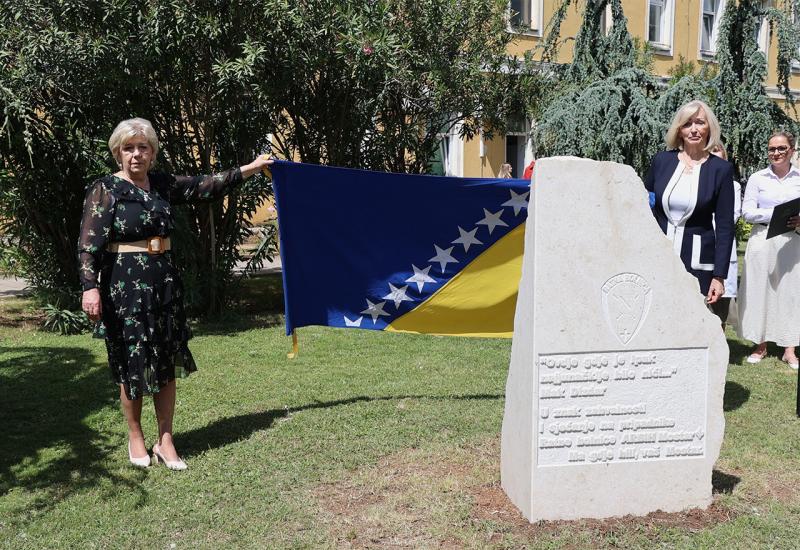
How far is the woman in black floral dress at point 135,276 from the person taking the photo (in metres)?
4.25

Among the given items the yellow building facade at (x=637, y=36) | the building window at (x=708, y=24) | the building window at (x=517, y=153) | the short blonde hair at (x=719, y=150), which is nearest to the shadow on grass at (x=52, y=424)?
the short blonde hair at (x=719, y=150)

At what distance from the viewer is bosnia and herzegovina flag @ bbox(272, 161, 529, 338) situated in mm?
5391

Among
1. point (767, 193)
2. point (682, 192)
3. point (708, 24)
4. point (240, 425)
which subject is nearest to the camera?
point (682, 192)

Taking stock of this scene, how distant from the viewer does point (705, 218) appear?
16.1 ft

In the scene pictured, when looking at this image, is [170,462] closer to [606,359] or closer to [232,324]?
[606,359]

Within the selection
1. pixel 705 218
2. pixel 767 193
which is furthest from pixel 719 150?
pixel 705 218

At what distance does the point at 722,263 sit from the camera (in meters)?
4.80

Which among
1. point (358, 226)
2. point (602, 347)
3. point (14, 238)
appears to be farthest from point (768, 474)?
point (14, 238)

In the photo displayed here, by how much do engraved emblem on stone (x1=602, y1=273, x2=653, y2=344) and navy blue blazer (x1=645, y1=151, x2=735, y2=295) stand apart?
137 cm

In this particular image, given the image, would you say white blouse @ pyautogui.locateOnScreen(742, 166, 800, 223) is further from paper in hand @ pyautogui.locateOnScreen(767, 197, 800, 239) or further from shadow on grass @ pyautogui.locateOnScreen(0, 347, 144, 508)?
shadow on grass @ pyautogui.locateOnScreen(0, 347, 144, 508)

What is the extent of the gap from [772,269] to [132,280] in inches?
222

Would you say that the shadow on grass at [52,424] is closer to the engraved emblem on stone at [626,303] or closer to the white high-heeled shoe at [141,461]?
the white high-heeled shoe at [141,461]

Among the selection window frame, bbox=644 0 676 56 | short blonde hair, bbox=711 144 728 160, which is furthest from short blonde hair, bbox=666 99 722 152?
window frame, bbox=644 0 676 56

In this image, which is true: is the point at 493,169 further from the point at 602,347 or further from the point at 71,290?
the point at 602,347
